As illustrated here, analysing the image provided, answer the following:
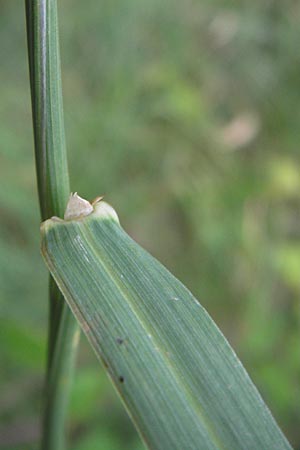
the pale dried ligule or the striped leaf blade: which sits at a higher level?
the pale dried ligule

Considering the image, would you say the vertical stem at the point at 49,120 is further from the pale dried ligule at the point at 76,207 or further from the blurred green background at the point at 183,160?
the blurred green background at the point at 183,160

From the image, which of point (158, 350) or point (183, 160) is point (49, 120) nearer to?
point (158, 350)

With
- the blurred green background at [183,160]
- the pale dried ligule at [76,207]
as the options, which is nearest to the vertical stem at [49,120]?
the pale dried ligule at [76,207]

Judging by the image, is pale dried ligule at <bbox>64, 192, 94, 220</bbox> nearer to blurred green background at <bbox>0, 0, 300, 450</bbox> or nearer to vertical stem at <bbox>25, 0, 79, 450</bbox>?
vertical stem at <bbox>25, 0, 79, 450</bbox>

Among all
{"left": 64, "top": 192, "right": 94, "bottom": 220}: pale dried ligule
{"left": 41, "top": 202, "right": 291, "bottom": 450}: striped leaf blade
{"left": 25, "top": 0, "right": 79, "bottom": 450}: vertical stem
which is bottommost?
{"left": 41, "top": 202, "right": 291, "bottom": 450}: striped leaf blade

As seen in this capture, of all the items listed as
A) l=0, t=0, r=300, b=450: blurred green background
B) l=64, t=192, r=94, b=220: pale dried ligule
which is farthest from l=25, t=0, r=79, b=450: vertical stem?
l=0, t=0, r=300, b=450: blurred green background
